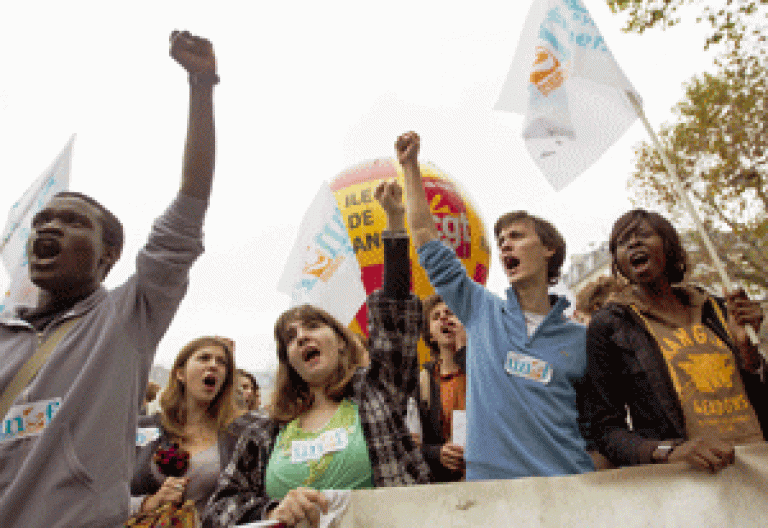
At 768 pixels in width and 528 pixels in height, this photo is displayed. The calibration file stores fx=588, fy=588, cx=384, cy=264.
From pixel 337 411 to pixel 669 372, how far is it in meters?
1.30

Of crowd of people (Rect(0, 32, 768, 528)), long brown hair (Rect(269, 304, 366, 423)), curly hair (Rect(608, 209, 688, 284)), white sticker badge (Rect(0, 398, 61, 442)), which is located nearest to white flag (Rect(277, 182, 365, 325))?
long brown hair (Rect(269, 304, 366, 423))

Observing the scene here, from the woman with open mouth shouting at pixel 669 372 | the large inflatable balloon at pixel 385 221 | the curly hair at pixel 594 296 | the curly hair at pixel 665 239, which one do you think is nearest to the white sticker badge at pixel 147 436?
the woman with open mouth shouting at pixel 669 372

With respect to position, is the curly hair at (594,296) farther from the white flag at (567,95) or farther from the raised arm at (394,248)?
the raised arm at (394,248)

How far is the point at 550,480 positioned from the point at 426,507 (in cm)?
41

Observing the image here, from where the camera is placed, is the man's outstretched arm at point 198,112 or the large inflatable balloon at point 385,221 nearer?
the man's outstretched arm at point 198,112

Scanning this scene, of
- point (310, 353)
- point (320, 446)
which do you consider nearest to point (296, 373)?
point (310, 353)

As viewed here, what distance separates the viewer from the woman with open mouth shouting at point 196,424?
292cm

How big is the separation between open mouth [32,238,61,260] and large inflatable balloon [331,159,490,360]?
15.0 ft

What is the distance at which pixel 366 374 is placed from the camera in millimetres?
2461

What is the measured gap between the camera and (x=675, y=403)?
2195mm

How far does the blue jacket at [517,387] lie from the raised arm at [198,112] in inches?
45.6

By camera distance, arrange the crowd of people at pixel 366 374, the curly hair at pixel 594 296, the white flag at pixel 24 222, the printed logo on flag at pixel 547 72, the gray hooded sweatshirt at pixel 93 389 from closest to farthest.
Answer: the gray hooded sweatshirt at pixel 93 389
the crowd of people at pixel 366 374
the white flag at pixel 24 222
the printed logo on flag at pixel 547 72
the curly hair at pixel 594 296

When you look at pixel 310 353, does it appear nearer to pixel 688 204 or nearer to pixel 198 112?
pixel 198 112

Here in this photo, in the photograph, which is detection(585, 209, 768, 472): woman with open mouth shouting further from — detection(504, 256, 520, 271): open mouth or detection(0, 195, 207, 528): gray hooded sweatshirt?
detection(0, 195, 207, 528): gray hooded sweatshirt
